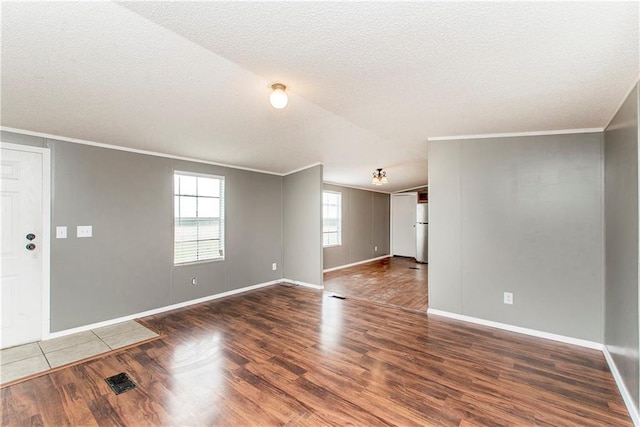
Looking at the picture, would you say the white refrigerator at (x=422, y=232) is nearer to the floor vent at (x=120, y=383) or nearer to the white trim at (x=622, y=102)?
the white trim at (x=622, y=102)

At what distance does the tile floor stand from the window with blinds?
1153mm

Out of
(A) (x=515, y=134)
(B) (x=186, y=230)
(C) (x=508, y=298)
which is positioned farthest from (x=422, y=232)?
(B) (x=186, y=230)

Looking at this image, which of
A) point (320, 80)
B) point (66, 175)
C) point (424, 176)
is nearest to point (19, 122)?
point (66, 175)

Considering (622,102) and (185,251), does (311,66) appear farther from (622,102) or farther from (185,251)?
(185,251)

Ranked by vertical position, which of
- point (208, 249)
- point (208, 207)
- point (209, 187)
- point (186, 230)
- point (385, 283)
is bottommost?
point (385, 283)

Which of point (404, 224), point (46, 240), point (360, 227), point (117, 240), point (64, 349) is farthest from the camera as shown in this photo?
point (404, 224)

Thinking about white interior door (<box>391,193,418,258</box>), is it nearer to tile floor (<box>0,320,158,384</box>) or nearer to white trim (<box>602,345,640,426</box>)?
white trim (<box>602,345,640,426</box>)

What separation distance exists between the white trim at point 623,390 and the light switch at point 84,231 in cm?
502

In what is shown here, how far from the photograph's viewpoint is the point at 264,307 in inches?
159

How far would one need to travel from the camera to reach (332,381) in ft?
7.27

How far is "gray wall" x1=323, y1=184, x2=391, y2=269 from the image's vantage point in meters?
7.08

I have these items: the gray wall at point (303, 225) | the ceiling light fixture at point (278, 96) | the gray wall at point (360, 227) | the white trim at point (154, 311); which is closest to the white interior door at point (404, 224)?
the gray wall at point (360, 227)

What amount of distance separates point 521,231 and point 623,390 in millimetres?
1556

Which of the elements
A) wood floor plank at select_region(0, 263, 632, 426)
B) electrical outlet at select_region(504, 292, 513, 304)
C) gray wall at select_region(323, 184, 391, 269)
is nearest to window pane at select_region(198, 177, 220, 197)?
wood floor plank at select_region(0, 263, 632, 426)
